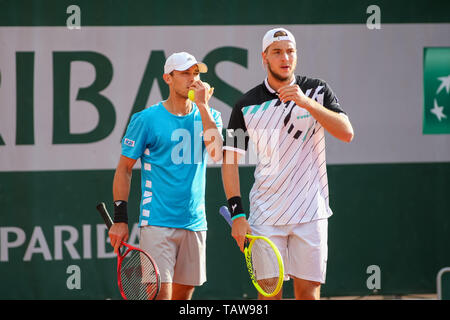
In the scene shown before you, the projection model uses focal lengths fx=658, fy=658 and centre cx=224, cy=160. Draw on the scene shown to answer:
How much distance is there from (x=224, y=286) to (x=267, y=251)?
2.30m

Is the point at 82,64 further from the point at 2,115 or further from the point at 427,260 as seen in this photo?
the point at 427,260

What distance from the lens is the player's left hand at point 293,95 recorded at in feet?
10.9

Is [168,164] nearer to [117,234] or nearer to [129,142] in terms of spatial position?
[129,142]

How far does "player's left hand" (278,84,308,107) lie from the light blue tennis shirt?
2.20ft

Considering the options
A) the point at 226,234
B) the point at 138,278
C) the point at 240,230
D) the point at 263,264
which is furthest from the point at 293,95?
the point at 226,234

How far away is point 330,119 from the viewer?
342 centimetres

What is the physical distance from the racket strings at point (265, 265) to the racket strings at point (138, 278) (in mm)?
562

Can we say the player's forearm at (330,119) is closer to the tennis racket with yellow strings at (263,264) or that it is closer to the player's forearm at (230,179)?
the player's forearm at (230,179)

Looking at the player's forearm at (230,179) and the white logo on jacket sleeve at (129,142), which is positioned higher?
the white logo on jacket sleeve at (129,142)

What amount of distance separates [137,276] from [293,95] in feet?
4.58

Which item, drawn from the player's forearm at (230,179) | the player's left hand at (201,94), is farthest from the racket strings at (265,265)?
the player's left hand at (201,94)

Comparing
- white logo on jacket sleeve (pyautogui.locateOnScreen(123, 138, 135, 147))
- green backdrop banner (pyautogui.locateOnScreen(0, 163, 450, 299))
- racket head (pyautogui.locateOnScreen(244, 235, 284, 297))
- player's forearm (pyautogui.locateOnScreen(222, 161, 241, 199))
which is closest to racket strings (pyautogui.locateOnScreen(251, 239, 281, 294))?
racket head (pyautogui.locateOnScreen(244, 235, 284, 297))
